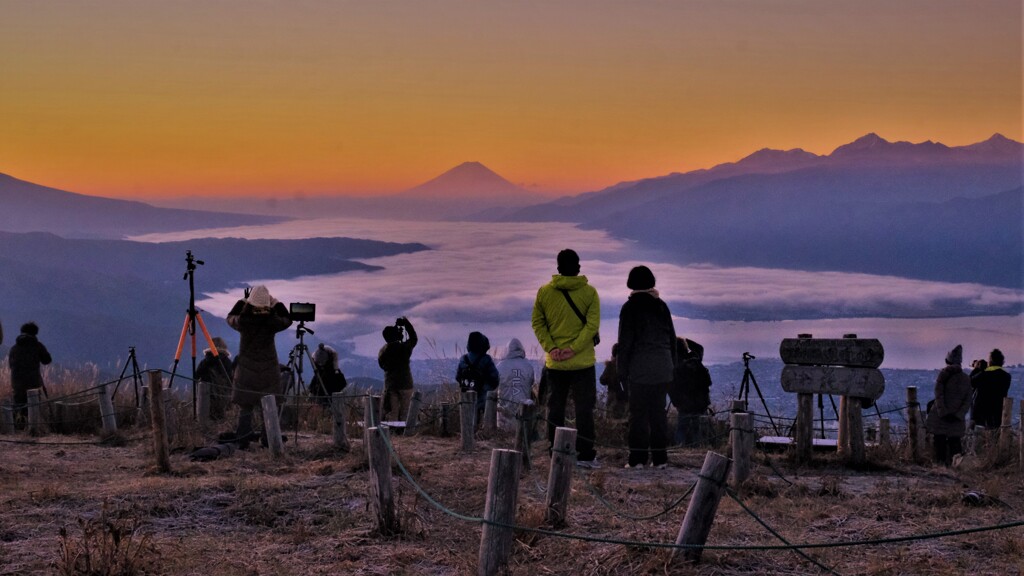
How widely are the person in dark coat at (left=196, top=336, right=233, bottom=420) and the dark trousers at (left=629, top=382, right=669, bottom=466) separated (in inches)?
308

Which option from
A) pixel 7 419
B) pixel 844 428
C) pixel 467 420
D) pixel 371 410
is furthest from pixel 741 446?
pixel 7 419

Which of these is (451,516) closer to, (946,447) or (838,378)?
(838,378)

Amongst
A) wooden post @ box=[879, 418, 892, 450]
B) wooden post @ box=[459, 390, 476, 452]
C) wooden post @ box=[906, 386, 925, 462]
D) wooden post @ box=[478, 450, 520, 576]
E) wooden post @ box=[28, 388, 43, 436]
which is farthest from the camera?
wooden post @ box=[28, 388, 43, 436]

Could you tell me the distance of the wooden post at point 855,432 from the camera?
13.5 metres

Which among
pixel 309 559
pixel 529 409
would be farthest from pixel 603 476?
pixel 309 559

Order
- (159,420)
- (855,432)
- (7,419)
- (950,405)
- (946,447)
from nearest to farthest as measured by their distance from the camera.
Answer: (159,420)
(855,432)
(950,405)
(946,447)
(7,419)

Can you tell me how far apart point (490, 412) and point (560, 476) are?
6709 millimetres

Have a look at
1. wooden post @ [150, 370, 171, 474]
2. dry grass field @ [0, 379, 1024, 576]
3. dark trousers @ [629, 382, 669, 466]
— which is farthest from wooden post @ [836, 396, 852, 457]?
wooden post @ [150, 370, 171, 474]

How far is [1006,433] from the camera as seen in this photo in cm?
1485

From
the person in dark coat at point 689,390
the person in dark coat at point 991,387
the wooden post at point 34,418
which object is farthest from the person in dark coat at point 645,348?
the wooden post at point 34,418

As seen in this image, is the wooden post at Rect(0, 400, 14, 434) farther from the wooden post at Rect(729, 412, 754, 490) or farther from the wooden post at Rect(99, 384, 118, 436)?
the wooden post at Rect(729, 412, 754, 490)

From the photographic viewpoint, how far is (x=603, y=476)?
11195 millimetres

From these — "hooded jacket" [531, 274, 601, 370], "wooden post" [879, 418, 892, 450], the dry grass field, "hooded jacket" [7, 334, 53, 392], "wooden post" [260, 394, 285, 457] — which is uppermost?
"hooded jacket" [531, 274, 601, 370]

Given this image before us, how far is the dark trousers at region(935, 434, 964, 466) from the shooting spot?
15.5 metres
